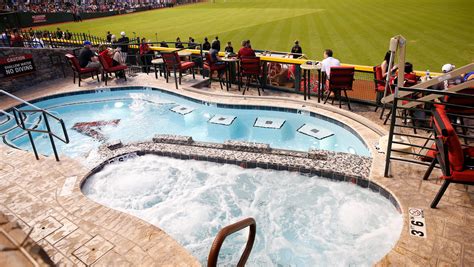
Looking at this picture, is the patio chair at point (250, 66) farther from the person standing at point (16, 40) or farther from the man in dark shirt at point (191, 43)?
the person standing at point (16, 40)

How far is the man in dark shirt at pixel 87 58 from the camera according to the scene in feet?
42.3


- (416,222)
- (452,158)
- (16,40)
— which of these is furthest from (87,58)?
(452,158)

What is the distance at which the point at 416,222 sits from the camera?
4.63 metres

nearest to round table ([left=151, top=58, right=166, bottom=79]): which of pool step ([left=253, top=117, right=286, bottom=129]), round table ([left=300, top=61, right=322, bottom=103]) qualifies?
pool step ([left=253, top=117, right=286, bottom=129])

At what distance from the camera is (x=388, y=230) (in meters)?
5.04

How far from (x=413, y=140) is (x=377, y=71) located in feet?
7.92

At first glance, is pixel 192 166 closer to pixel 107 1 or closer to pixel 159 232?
pixel 159 232

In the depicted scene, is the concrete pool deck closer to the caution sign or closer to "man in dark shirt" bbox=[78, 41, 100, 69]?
"man in dark shirt" bbox=[78, 41, 100, 69]

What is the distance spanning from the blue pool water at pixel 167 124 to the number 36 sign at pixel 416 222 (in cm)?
254

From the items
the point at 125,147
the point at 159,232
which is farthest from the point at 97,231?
the point at 125,147

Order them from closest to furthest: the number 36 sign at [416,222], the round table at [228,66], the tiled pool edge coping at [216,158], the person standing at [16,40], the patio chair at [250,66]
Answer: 1. the number 36 sign at [416,222]
2. the tiled pool edge coping at [216,158]
3. the patio chair at [250,66]
4. the round table at [228,66]
5. the person standing at [16,40]

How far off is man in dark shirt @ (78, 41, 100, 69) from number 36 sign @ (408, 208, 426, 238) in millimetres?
12516

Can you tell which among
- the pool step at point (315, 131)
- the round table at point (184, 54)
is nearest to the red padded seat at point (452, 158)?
the pool step at point (315, 131)

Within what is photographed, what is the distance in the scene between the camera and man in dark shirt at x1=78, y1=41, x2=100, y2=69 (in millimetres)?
12891
